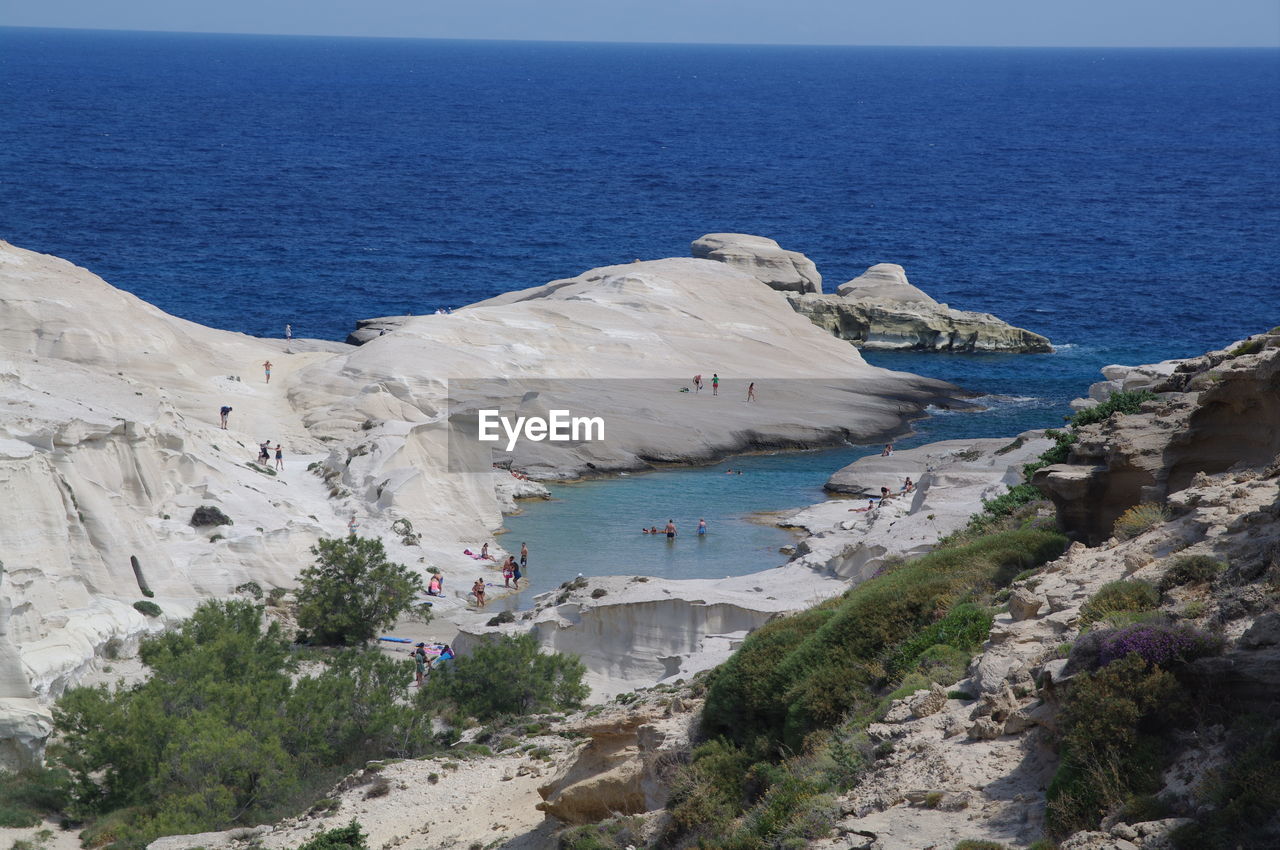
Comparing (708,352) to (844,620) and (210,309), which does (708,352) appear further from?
(844,620)

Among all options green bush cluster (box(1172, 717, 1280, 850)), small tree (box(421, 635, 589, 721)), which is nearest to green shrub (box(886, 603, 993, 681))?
green bush cluster (box(1172, 717, 1280, 850))

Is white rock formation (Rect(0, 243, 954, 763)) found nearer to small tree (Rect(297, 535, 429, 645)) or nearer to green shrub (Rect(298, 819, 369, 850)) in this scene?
small tree (Rect(297, 535, 429, 645))

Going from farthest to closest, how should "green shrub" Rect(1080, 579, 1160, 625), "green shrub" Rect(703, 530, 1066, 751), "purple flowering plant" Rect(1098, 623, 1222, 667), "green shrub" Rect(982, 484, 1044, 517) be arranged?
1. "green shrub" Rect(982, 484, 1044, 517)
2. "green shrub" Rect(703, 530, 1066, 751)
3. "green shrub" Rect(1080, 579, 1160, 625)
4. "purple flowering plant" Rect(1098, 623, 1222, 667)

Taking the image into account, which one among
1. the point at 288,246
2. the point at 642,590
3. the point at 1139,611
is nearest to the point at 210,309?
the point at 288,246

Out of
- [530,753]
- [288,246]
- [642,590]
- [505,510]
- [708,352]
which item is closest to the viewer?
[530,753]

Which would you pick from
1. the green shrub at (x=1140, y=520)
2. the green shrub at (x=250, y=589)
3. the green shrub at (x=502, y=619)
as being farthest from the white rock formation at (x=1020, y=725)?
the green shrub at (x=250, y=589)

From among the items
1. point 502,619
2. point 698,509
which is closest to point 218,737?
point 502,619
